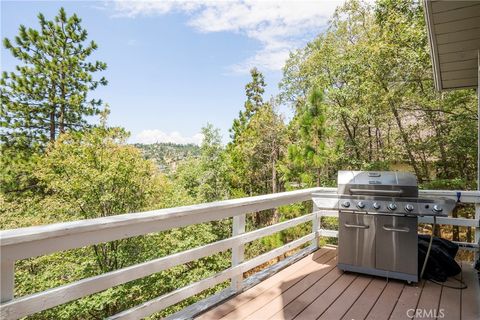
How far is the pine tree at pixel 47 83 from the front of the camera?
13.3 meters

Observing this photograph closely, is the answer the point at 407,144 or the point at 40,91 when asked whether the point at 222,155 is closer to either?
the point at 40,91

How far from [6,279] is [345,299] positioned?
2.21 meters

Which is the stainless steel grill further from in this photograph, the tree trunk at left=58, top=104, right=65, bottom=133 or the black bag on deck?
the tree trunk at left=58, top=104, right=65, bottom=133

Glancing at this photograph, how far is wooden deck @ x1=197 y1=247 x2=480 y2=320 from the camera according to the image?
209cm

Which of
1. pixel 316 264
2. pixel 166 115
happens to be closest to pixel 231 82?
pixel 166 115

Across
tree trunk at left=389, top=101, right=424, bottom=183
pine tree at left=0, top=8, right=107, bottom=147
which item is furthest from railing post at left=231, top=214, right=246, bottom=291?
pine tree at left=0, top=8, right=107, bottom=147

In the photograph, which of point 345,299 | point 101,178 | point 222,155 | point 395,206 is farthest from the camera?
point 222,155

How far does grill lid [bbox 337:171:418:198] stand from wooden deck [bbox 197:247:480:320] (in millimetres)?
801

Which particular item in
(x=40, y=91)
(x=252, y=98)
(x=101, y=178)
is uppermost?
(x=252, y=98)

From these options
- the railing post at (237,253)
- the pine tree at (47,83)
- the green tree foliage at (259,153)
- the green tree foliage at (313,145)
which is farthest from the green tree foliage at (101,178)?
the railing post at (237,253)

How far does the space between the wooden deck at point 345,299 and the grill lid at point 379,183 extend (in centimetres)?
80

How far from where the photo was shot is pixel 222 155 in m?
18.2

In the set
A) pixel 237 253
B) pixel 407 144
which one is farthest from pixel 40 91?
pixel 407 144

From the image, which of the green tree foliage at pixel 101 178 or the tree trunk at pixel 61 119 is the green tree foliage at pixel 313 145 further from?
the tree trunk at pixel 61 119
